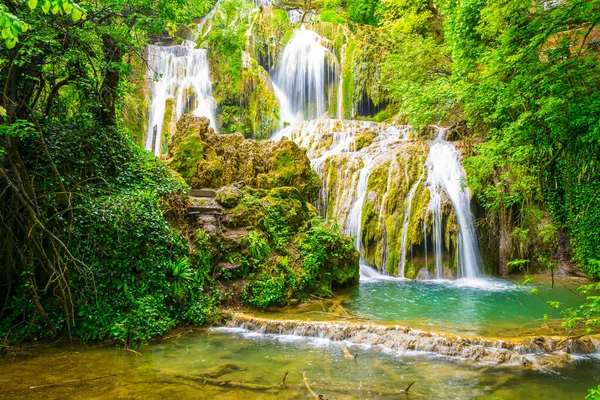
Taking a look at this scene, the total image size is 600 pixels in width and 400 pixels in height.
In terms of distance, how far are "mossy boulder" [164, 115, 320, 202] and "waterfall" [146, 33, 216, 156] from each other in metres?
9.85

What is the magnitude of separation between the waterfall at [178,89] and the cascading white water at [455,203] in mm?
12833

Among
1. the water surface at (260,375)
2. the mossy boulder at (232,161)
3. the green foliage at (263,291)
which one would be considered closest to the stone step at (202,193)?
the mossy boulder at (232,161)

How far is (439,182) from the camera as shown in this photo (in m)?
14.7

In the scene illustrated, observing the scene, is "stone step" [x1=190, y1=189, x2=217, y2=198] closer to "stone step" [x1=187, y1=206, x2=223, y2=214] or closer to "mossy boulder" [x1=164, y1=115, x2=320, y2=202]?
"mossy boulder" [x1=164, y1=115, x2=320, y2=202]

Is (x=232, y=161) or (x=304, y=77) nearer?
(x=232, y=161)

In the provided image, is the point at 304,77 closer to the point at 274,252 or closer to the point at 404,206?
the point at 404,206

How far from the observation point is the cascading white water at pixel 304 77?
23.6 m

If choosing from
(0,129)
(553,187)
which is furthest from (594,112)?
(0,129)

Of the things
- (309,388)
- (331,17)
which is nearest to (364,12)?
(331,17)

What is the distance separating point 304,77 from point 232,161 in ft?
47.0

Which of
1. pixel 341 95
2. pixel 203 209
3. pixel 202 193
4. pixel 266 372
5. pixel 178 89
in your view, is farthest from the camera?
pixel 341 95

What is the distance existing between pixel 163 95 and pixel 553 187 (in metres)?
19.7

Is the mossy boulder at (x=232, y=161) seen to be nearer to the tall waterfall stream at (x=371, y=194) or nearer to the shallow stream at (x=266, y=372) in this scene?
the tall waterfall stream at (x=371, y=194)

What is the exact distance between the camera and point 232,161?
11.7m
